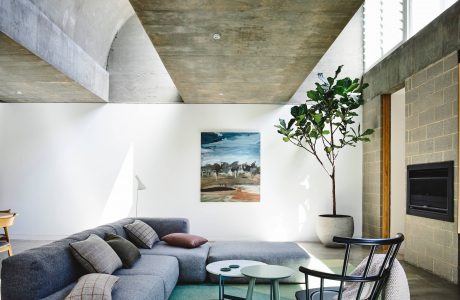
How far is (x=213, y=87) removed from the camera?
23.0 feet

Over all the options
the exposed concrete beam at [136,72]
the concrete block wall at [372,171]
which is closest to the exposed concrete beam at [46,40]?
the exposed concrete beam at [136,72]

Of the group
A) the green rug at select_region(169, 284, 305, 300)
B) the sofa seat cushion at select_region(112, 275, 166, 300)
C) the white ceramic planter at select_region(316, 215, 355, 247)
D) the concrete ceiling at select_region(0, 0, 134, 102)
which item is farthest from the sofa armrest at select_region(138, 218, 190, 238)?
the white ceramic planter at select_region(316, 215, 355, 247)

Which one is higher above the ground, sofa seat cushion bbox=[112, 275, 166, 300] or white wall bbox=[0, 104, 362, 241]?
white wall bbox=[0, 104, 362, 241]

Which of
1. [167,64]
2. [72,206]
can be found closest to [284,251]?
[167,64]

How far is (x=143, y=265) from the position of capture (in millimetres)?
3965

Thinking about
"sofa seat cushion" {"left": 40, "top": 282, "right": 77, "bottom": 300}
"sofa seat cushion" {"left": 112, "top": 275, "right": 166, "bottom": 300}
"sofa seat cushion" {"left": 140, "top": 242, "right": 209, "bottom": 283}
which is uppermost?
"sofa seat cushion" {"left": 40, "top": 282, "right": 77, "bottom": 300}

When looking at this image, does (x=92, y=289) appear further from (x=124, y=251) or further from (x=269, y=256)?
(x=269, y=256)

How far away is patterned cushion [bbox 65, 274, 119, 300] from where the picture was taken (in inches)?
107

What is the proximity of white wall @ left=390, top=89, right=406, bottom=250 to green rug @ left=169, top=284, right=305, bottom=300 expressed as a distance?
3.87m

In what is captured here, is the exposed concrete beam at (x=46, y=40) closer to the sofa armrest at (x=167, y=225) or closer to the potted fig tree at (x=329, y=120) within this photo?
the sofa armrest at (x=167, y=225)

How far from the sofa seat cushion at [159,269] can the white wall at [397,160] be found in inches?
187

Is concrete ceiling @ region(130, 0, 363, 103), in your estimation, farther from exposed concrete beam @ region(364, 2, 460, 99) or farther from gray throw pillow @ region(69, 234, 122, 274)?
gray throw pillow @ region(69, 234, 122, 274)

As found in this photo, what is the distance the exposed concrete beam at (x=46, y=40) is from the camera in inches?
177

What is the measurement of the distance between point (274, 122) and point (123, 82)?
9.33 feet
